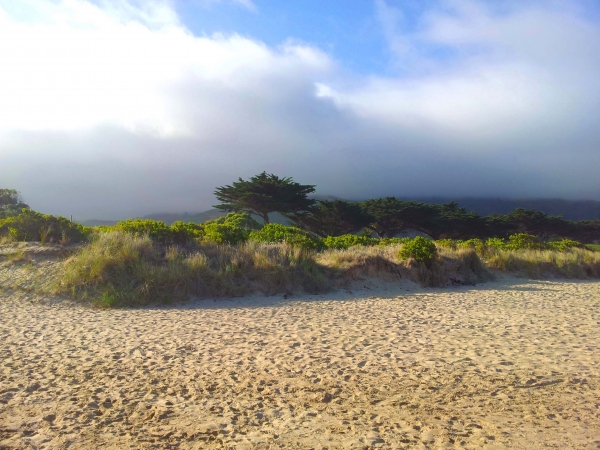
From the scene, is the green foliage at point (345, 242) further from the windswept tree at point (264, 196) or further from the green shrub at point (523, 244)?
the windswept tree at point (264, 196)

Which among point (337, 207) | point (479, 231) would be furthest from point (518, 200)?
point (337, 207)

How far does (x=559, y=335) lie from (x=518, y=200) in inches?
2988

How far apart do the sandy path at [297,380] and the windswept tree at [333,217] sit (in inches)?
1011

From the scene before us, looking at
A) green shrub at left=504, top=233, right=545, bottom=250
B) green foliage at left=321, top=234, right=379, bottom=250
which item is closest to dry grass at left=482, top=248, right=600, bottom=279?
green shrub at left=504, top=233, right=545, bottom=250

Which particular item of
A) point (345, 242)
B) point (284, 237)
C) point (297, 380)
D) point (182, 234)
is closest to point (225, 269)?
point (182, 234)

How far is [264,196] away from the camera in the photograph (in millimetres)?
31312

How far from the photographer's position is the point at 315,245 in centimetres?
1559

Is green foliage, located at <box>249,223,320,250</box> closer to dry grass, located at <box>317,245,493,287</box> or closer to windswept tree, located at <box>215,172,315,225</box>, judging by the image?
dry grass, located at <box>317,245,493,287</box>

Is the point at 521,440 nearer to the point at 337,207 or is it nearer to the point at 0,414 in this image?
the point at 0,414

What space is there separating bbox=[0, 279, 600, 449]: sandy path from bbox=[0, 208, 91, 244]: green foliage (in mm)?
4538

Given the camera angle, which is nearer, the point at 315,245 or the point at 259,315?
the point at 259,315

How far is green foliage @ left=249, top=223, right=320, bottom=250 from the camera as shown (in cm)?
1488

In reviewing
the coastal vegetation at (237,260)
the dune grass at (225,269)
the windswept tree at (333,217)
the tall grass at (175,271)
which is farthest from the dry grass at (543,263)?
the windswept tree at (333,217)

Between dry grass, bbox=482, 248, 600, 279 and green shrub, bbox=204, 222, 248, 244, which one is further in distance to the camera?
dry grass, bbox=482, 248, 600, 279
